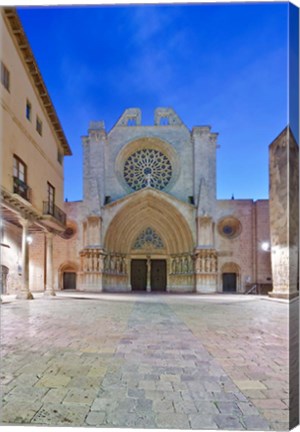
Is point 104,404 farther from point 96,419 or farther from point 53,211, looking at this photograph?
point 53,211

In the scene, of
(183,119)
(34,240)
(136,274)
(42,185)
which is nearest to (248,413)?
(42,185)

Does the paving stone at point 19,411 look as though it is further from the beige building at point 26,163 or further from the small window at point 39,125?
the small window at point 39,125

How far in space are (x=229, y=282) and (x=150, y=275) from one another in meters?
4.11

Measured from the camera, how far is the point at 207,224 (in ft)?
52.1

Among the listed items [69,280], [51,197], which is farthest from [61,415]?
[69,280]

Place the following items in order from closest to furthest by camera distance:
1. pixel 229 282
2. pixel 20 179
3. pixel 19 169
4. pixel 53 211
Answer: pixel 19 169 < pixel 20 179 < pixel 53 211 < pixel 229 282

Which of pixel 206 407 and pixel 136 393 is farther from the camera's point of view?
pixel 136 393

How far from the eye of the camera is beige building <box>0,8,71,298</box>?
699 cm

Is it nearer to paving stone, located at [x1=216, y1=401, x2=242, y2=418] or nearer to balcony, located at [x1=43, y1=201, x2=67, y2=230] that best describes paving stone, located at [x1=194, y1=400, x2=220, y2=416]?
paving stone, located at [x1=216, y1=401, x2=242, y2=418]

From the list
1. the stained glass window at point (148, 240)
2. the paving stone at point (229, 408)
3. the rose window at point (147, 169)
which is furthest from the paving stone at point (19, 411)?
the rose window at point (147, 169)

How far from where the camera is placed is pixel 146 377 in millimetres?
2447

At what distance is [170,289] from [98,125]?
9.36 meters

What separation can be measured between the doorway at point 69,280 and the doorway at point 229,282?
7648mm

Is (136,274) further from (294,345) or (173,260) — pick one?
(294,345)
